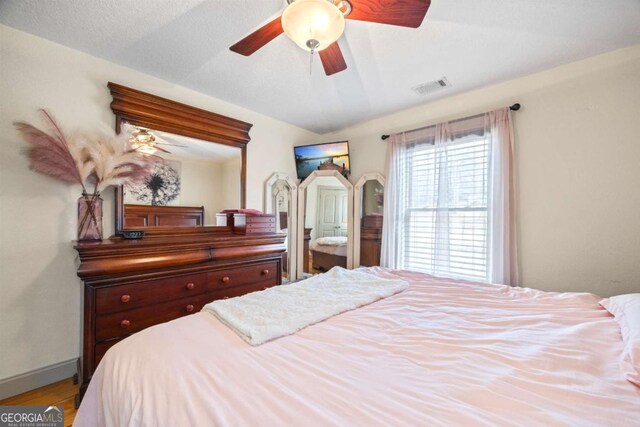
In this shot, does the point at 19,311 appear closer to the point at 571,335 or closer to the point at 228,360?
the point at 228,360

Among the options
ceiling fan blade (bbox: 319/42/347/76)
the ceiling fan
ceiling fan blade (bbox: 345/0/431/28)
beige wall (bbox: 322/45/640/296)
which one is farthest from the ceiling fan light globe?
beige wall (bbox: 322/45/640/296)

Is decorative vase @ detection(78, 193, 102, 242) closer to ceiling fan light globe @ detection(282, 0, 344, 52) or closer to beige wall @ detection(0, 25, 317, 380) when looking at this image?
beige wall @ detection(0, 25, 317, 380)

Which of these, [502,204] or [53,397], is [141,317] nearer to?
[53,397]

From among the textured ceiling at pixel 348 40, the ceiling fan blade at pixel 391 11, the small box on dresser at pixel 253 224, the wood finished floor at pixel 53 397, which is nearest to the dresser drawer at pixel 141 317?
the wood finished floor at pixel 53 397

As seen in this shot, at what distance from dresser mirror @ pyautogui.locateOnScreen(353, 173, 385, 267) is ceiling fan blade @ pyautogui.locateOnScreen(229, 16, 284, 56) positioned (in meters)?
2.06

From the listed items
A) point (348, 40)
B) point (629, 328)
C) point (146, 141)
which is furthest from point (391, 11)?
point (146, 141)

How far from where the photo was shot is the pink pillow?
0.77 meters

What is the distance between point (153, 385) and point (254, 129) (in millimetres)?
2772

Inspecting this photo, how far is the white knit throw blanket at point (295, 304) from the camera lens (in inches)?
40.7

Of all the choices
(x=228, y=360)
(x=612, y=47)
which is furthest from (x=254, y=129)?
(x=612, y=47)

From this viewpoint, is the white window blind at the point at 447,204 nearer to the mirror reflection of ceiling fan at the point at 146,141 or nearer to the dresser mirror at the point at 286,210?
the dresser mirror at the point at 286,210

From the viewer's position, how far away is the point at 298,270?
3463mm

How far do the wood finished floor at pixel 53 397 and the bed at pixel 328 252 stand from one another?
2.43 meters

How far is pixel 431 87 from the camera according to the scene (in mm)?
2412
